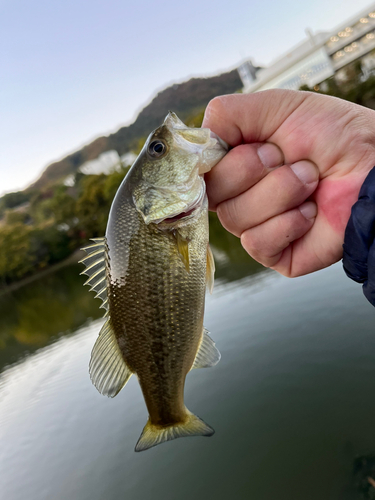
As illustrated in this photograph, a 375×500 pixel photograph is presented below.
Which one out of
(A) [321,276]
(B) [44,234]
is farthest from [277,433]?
(B) [44,234]

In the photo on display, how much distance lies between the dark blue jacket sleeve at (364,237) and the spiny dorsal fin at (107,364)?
174cm

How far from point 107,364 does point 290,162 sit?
1972 mm

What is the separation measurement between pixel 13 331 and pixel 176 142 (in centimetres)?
3198

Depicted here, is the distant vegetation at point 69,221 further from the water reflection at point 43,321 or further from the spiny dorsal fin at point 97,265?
the spiny dorsal fin at point 97,265

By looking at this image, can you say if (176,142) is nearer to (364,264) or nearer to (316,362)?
(364,264)

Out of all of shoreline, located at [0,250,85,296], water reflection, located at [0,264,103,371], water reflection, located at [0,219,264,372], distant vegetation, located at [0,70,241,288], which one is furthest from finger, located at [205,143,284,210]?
shoreline, located at [0,250,85,296]

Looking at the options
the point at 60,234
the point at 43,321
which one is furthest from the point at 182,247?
the point at 60,234

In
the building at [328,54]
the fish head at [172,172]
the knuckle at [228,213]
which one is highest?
the fish head at [172,172]

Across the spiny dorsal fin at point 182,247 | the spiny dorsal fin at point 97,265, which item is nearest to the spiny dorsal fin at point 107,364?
the spiny dorsal fin at point 97,265

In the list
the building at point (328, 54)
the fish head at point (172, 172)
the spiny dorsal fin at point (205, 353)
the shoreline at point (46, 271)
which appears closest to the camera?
the fish head at point (172, 172)

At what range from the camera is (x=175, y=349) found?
101 inches

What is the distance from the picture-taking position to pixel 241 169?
240 centimetres

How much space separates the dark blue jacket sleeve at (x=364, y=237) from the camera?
2121mm

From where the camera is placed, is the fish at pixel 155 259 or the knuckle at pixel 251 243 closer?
the fish at pixel 155 259
